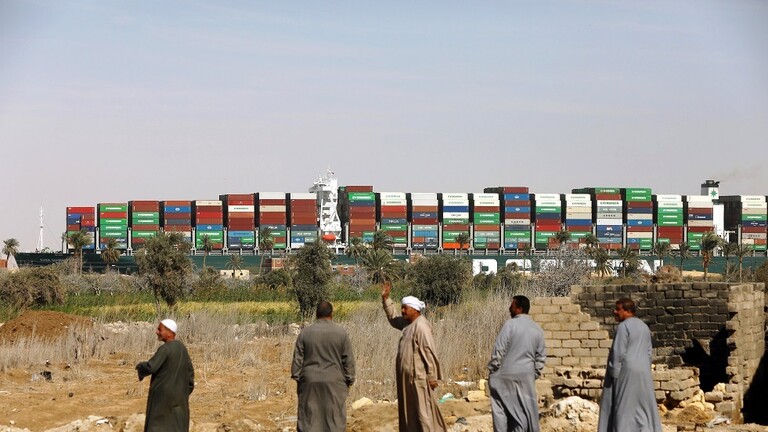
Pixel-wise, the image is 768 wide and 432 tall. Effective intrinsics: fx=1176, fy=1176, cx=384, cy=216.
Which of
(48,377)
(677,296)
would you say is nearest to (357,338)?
(48,377)

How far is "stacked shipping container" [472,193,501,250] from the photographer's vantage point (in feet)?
408

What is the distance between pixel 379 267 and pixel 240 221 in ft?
167

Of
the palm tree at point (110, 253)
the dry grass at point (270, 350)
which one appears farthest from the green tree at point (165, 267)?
the palm tree at point (110, 253)

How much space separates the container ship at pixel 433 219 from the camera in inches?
4683

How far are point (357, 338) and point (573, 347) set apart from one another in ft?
18.5

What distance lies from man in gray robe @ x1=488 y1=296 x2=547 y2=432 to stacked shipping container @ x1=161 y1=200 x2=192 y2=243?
367 feet

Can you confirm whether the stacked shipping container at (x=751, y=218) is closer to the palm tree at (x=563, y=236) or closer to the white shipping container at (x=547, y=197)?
the white shipping container at (x=547, y=197)

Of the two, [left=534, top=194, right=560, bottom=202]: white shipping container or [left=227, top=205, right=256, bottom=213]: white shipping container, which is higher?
[left=534, top=194, right=560, bottom=202]: white shipping container

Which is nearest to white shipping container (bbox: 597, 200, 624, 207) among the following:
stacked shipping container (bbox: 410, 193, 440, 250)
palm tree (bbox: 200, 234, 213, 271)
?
stacked shipping container (bbox: 410, 193, 440, 250)

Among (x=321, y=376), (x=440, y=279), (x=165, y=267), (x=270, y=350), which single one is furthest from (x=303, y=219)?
(x=321, y=376)

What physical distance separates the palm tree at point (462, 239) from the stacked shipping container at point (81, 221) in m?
36.6

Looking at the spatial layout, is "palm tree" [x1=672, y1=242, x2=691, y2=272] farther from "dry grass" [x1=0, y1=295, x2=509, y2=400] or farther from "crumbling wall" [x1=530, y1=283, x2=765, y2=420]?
"crumbling wall" [x1=530, y1=283, x2=765, y2=420]

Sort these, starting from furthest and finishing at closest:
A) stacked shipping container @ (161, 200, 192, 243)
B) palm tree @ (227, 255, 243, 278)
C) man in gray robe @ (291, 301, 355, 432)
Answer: stacked shipping container @ (161, 200, 192, 243)
palm tree @ (227, 255, 243, 278)
man in gray robe @ (291, 301, 355, 432)

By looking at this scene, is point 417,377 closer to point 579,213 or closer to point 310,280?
point 310,280
